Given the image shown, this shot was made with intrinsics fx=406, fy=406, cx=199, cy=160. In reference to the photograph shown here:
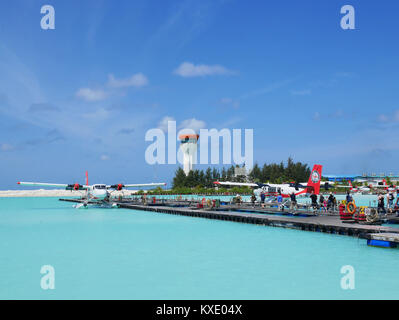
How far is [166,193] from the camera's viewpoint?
103625 mm

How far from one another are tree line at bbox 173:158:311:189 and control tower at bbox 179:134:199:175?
250 inches

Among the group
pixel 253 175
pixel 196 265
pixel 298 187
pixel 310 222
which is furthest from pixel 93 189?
pixel 253 175

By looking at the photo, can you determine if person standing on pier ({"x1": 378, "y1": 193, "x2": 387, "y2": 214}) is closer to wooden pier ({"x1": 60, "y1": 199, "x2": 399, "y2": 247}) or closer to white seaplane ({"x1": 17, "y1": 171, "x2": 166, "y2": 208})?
wooden pier ({"x1": 60, "y1": 199, "x2": 399, "y2": 247})

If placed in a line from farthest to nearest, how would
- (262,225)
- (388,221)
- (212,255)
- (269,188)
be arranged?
1. (269,188)
2. (262,225)
3. (388,221)
4. (212,255)

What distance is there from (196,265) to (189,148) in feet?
350

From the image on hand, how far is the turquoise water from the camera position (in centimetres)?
1326

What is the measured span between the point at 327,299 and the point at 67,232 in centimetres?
2178

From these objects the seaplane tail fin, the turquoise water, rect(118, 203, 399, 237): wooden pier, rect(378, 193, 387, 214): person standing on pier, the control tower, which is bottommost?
the turquoise water

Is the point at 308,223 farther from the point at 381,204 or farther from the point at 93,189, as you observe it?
the point at 93,189

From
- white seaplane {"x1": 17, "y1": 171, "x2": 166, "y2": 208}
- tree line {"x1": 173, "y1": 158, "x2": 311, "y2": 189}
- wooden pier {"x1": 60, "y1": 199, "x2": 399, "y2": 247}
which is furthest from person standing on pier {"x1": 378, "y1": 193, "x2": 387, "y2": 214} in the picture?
tree line {"x1": 173, "y1": 158, "x2": 311, "y2": 189}

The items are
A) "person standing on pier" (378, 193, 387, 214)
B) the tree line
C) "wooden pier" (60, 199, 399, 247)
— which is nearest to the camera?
"wooden pier" (60, 199, 399, 247)

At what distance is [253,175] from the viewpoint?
11500 centimetres
